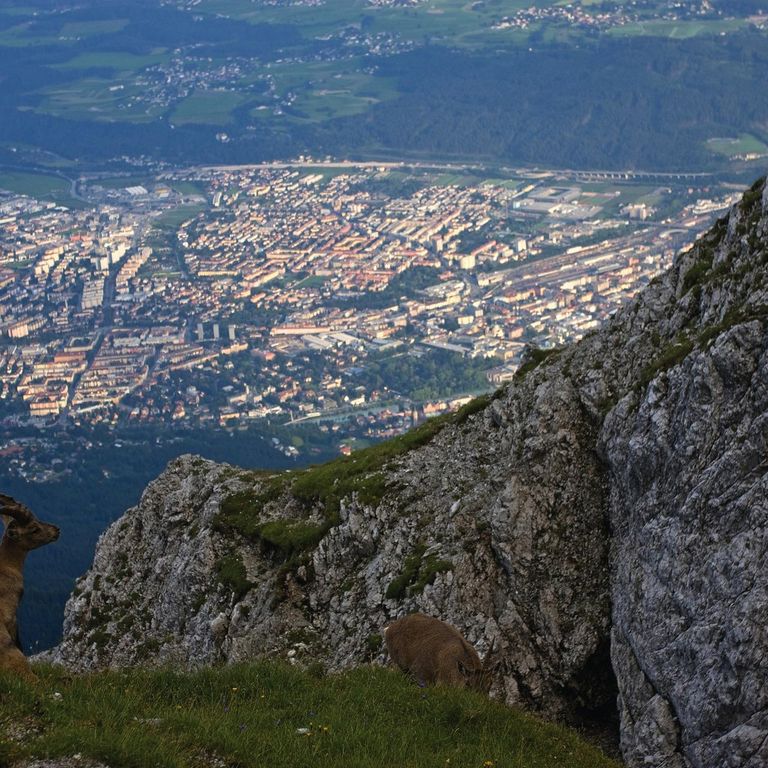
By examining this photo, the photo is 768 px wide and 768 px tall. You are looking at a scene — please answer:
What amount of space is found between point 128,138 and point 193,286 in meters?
70.3

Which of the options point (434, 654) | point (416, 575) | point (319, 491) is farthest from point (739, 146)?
point (434, 654)

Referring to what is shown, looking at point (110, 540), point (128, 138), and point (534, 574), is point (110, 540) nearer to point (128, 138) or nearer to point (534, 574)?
point (534, 574)

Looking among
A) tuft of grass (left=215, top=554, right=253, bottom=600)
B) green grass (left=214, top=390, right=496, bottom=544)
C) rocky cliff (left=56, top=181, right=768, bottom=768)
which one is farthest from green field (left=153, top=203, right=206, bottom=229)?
tuft of grass (left=215, top=554, right=253, bottom=600)

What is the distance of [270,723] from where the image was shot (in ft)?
40.8

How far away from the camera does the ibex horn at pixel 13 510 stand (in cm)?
1352

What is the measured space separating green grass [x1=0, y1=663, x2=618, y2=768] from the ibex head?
1.61 metres

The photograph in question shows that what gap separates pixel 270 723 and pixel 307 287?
11224 centimetres

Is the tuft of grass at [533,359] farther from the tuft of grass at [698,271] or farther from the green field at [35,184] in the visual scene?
the green field at [35,184]

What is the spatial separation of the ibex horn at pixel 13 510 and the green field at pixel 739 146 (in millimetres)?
161772

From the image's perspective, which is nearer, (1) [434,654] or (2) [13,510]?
(2) [13,510]

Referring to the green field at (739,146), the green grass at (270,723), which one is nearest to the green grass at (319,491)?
the green grass at (270,723)

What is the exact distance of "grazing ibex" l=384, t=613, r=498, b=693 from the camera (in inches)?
589

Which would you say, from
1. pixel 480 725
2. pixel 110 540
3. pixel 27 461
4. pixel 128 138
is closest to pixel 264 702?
pixel 480 725

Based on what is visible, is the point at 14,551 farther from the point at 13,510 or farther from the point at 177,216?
the point at 177,216
